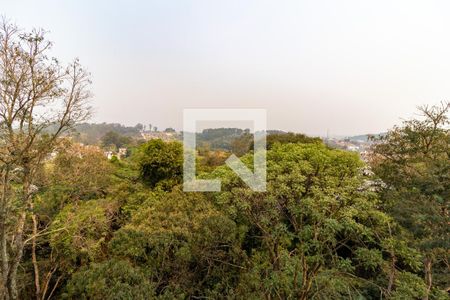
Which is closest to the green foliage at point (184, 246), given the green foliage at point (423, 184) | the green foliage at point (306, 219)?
the green foliage at point (306, 219)

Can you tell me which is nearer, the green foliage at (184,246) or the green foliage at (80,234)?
the green foliage at (184,246)

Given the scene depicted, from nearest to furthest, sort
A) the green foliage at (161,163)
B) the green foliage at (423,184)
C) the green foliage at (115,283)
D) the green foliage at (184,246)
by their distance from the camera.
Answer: the green foliage at (115,283)
the green foliage at (423,184)
the green foliage at (184,246)
the green foliage at (161,163)

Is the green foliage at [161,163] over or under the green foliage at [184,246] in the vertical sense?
over

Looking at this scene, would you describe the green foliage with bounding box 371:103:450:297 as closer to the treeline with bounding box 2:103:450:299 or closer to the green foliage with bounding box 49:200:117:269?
the treeline with bounding box 2:103:450:299

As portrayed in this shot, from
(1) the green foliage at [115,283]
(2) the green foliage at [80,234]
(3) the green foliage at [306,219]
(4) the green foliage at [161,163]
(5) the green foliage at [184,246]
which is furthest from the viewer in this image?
(4) the green foliage at [161,163]

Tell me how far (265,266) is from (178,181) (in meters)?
4.54

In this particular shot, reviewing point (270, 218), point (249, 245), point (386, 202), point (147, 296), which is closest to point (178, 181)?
point (249, 245)

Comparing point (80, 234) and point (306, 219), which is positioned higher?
point (306, 219)

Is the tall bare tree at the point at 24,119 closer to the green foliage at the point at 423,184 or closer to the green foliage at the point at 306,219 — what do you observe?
the green foliage at the point at 306,219

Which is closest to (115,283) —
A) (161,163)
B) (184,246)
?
(184,246)

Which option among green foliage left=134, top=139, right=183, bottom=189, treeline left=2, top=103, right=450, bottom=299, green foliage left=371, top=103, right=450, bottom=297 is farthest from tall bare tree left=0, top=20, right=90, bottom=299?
green foliage left=371, top=103, right=450, bottom=297

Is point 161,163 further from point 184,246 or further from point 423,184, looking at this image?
point 423,184

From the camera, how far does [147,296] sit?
4664mm

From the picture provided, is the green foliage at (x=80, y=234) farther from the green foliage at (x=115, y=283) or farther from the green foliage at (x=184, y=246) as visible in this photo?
the green foliage at (x=115, y=283)
